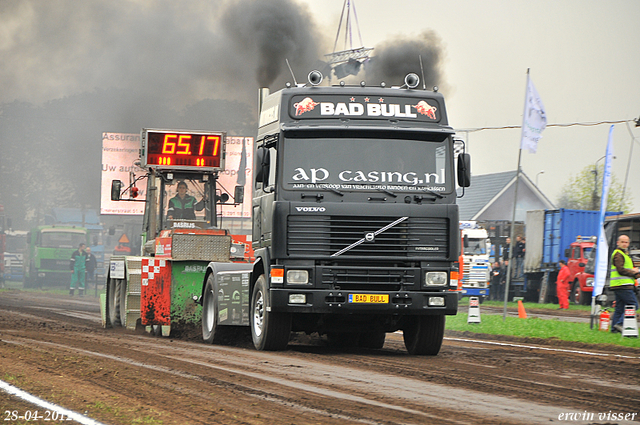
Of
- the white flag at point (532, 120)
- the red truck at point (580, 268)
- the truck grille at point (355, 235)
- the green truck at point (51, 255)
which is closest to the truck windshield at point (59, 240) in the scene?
the green truck at point (51, 255)

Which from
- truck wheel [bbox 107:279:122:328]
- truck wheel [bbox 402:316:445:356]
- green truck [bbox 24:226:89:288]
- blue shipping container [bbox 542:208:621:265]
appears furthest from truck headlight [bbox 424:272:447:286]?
green truck [bbox 24:226:89:288]

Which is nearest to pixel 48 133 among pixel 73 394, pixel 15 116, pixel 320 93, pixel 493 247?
pixel 15 116

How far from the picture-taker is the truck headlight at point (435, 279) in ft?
37.6

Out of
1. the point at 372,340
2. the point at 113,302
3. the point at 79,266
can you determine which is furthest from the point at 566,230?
the point at 372,340

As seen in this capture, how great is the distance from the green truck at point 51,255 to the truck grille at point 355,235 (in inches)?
1450

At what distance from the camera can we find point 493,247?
40.0 meters

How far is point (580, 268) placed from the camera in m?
31.1

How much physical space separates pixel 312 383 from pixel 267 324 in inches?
134

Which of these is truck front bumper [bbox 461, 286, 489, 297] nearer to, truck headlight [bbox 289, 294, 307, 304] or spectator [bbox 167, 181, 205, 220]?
spectator [bbox 167, 181, 205, 220]

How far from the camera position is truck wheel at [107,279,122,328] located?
17.8 meters

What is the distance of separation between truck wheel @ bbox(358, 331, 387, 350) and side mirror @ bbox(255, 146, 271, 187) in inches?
146

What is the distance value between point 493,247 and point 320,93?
29229mm

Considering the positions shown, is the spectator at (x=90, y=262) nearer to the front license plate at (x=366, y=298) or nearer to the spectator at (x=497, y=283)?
the spectator at (x=497, y=283)

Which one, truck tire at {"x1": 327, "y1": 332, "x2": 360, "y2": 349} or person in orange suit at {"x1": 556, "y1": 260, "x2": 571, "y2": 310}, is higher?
person in orange suit at {"x1": 556, "y1": 260, "x2": 571, "y2": 310}
